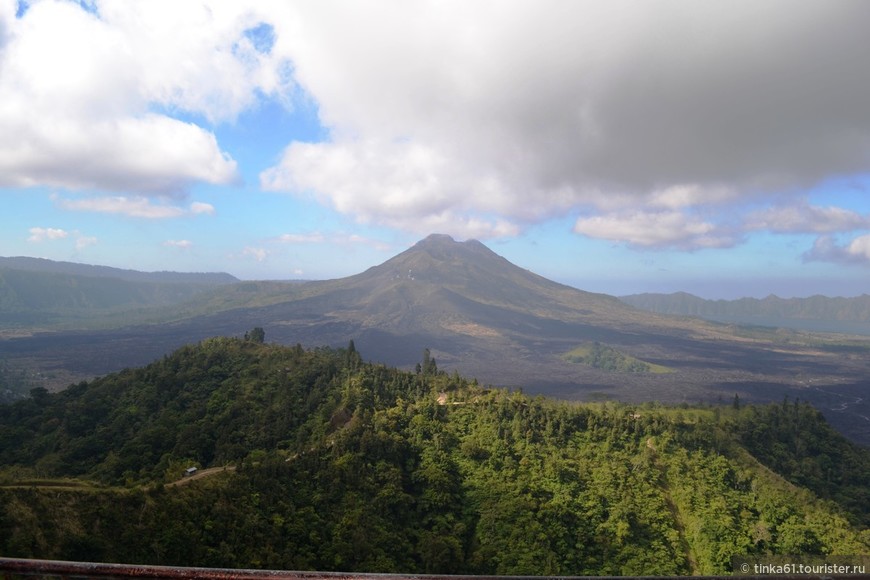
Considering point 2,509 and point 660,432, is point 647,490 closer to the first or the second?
point 660,432

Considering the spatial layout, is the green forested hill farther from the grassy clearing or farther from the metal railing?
the grassy clearing

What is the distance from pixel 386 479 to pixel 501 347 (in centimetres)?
12172

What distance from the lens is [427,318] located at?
180250 mm

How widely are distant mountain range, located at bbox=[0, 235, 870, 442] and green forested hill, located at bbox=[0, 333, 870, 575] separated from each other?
2285 inches

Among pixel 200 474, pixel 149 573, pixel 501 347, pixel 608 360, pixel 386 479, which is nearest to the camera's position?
pixel 149 573

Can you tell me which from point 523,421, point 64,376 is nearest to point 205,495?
point 523,421

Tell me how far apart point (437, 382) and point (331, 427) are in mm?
13067

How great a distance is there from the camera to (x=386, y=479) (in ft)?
98.0

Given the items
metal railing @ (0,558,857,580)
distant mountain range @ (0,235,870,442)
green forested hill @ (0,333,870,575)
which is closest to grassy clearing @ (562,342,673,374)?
distant mountain range @ (0,235,870,442)

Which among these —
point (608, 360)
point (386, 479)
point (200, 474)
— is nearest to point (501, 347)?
point (608, 360)

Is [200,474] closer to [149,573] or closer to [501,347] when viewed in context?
[149,573]

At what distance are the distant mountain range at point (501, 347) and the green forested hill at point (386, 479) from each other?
190 ft

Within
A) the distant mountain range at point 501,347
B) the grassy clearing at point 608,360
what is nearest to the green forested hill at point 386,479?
the distant mountain range at point 501,347

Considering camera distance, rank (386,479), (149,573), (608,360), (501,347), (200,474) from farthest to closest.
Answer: (501,347), (608,360), (386,479), (200,474), (149,573)
